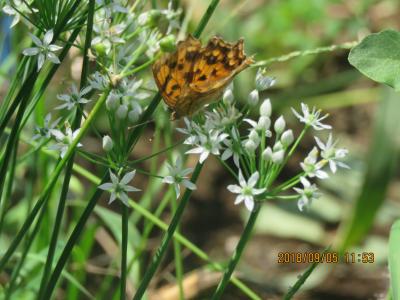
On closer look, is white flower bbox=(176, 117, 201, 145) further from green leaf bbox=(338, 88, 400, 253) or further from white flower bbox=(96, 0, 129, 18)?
green leaf bbox=(338, 88, 400, 253)

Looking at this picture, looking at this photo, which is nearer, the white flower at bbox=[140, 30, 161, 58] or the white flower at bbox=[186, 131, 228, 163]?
the white flower at bbox=[186, 131, 228, 163]

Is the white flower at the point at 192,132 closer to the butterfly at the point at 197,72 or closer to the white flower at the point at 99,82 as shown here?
the butterfly at the point at 197,72

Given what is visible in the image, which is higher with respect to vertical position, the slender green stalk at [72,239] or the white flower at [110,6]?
the white flower at [110,6]

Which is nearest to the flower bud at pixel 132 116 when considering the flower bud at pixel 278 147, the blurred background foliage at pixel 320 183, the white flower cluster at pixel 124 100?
the white flower cluster at pixel 124 100

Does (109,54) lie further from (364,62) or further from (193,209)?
(193,209)
